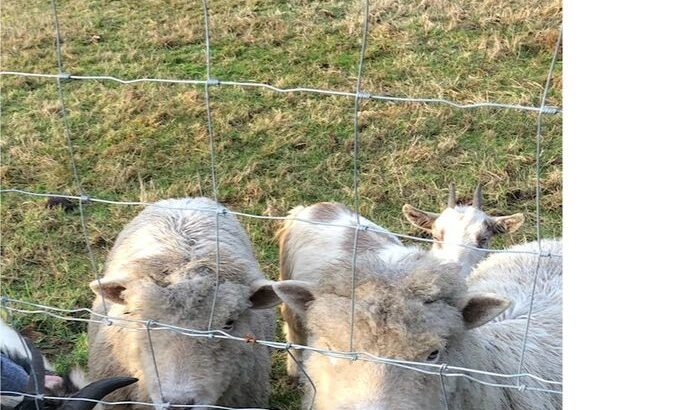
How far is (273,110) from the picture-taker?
8.87m

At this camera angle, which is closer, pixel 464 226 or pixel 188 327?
pixel 188 327

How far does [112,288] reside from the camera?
429 cm

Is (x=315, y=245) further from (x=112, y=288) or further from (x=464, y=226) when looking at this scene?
(x=112, y=288)

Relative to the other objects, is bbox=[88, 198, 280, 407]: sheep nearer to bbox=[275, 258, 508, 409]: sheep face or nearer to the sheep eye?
bbox=[275, 258, 508, 409]: sheep face

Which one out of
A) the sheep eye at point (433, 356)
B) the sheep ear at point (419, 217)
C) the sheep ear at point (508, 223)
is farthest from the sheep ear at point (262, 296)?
the sheep ear at point (508, 223)

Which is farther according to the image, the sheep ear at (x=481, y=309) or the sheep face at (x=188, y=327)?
the sheep face at (x=188, y=327)

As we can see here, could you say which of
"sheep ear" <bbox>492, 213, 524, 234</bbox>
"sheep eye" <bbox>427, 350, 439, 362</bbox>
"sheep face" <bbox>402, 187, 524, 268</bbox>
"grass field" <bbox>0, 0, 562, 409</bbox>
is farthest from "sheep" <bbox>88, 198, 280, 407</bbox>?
"sheep ear" <bbox>492, 213, 524, 234</bbox>

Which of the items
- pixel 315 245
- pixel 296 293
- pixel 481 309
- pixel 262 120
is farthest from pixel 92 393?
pixel 262 120

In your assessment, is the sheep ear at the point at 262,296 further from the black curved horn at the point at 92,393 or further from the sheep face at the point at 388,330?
the black curved horn at the point at 92,393

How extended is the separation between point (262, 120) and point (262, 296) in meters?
4.55

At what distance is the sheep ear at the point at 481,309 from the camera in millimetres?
3592

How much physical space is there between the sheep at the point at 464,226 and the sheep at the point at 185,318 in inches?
69.9
